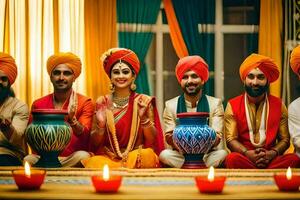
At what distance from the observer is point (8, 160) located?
4.38 metres

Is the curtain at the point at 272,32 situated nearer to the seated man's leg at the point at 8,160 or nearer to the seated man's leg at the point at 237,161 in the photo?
the seated man's leg at the point at 237,161

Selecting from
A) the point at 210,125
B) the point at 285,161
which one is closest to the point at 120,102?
the point at 210,125

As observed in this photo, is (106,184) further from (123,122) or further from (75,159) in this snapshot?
(123,122)

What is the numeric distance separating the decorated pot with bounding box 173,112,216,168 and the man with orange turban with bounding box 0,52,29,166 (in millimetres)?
1377

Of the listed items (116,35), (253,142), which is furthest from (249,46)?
(253,142)

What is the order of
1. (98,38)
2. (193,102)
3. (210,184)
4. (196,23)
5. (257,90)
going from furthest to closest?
(196,23) < (98,38) < (193,102) < (257,90) < (210,184)

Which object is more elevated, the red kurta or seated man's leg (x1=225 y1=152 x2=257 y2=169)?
the red kurta

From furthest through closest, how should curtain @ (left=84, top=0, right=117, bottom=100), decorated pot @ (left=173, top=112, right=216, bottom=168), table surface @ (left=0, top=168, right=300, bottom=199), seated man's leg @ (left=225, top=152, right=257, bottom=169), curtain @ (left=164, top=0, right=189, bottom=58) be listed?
1. curtain @ (left=164, top=0, right=189, bottom=58)
2. curtain @ (left=84, top=0, right=117, bottom=100)
3. seated man's leg @ (left=225, top=152, right=257, bottom=169)
4. decorated pot @ (left=173, top=112, right=216, bottom=168)
5. table surface @ (left=0, top=168, right=300, bottom=199)

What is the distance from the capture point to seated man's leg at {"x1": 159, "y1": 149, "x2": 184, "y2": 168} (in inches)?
170

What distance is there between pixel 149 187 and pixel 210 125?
222 cm

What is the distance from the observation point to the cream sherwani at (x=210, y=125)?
434 centimetres

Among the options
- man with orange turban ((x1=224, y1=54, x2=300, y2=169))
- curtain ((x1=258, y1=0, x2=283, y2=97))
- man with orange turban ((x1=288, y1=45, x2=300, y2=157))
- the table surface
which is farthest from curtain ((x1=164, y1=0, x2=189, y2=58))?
the table surface

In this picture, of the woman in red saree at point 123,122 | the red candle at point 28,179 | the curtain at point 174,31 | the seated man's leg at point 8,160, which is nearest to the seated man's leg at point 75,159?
the woman in red saree at point 123,122

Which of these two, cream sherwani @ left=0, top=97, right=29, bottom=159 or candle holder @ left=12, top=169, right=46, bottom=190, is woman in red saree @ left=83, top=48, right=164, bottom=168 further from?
candle holder @ left=12, top=169, right=46, bottom=190
